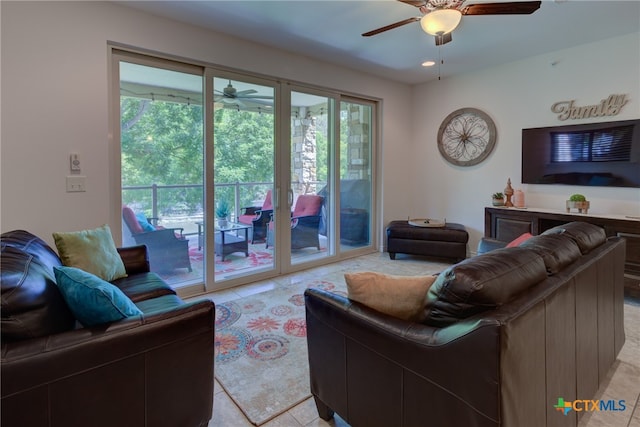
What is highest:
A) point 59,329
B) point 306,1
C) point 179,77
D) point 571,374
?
point 306,1

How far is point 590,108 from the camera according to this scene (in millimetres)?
3898

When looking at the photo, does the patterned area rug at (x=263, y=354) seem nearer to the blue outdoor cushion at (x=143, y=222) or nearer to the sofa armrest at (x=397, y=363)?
the sofa armrest at (x=397, y=363)

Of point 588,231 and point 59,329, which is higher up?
point 588,231

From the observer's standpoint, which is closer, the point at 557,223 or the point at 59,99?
the point at 59,99

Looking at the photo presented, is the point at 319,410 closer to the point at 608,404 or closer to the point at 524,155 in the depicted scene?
the point at 608,404

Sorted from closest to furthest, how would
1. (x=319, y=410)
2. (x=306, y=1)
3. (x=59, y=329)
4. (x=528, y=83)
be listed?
(x=59, y=329) < (x=319, y=410) < (x=306, y=1) < (x=528, y=83)

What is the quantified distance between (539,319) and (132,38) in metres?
3.54

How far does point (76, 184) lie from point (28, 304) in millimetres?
1911

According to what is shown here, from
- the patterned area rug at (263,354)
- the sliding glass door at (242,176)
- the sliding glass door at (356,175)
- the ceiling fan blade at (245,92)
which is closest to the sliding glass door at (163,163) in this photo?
the sliding glass door at (242,176)

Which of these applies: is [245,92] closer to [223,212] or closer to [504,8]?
[223,212]

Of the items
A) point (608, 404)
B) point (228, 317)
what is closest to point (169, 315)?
point (228, 317)

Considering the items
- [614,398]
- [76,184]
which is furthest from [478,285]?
[76,184]

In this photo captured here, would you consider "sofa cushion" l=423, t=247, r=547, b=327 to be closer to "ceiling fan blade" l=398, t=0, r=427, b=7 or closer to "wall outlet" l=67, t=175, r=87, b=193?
"ceiling fan blade" l=398, t=0, r=427, b=7

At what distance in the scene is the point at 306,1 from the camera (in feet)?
9.50
